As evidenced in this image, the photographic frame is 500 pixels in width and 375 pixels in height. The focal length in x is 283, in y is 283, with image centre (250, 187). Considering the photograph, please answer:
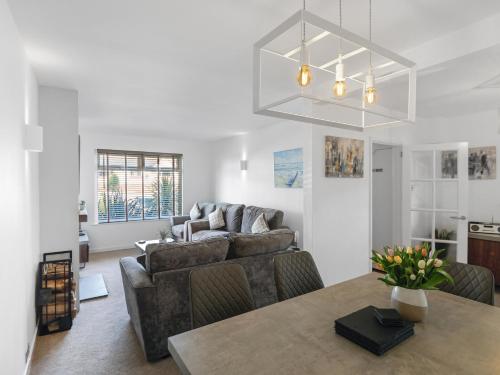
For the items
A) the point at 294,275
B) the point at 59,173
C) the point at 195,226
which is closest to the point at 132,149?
the point at 195,226

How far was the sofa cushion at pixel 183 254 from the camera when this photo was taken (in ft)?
7.47

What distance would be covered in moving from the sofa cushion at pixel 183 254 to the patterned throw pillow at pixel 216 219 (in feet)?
10.0

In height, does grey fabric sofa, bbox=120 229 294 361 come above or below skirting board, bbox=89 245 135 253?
above

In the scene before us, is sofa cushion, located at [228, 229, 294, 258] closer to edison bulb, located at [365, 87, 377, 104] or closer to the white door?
edison bulb, located at [365, 87, 377, 104]

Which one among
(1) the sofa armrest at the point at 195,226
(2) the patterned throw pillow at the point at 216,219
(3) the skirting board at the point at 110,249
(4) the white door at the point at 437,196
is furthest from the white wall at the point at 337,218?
(3) the skirting board at the point at 110,249

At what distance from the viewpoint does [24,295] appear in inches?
85.0

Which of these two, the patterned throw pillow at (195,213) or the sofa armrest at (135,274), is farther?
the patterned throw pillow at (195,213)

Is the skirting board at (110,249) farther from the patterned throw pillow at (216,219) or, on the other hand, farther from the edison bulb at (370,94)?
the edison bulb at (370,94)

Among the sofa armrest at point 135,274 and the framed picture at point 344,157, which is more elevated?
the framed picture at point 344,157

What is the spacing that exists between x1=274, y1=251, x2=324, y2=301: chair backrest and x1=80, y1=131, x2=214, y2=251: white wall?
517 centimetres

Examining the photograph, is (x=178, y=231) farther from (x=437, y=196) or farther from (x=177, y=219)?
(x=437, y=196)

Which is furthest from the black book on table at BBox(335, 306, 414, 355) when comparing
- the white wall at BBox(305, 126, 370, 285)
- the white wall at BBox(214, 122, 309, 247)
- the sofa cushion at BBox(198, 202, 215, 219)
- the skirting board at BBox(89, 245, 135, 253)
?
the skirting board at BBox(89, 245, 135, 253)

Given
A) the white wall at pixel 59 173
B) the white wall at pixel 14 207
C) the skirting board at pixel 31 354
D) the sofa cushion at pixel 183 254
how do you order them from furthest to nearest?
1. the white wall at pixel 59 173
2. the sofa cushion at pixel 183 254
3. the skirting board at pixel 31 354
4. the white wall at pixel 14 207

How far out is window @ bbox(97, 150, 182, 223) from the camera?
6.10 m
